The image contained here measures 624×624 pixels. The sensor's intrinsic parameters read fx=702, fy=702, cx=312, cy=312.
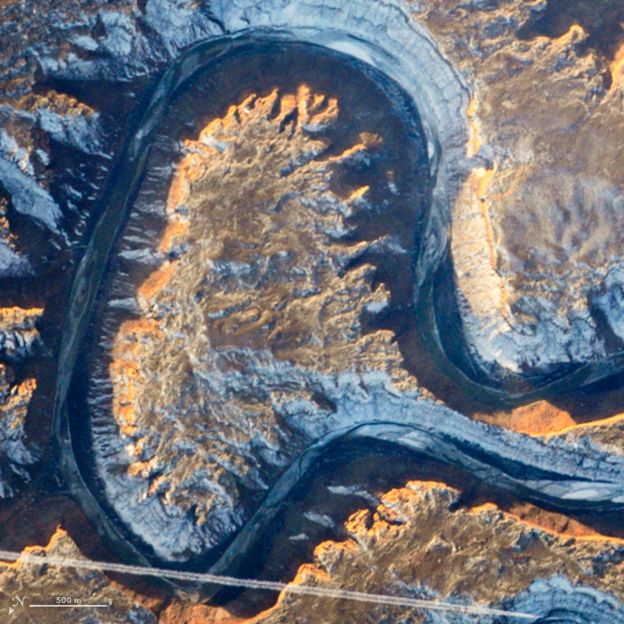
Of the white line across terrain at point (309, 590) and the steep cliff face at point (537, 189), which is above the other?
the steep cliff face at point (537, 189)

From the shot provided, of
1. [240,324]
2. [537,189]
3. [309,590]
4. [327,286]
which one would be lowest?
[309,590]

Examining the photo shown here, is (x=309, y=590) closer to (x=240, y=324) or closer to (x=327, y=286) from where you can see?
(x=240, y=324)

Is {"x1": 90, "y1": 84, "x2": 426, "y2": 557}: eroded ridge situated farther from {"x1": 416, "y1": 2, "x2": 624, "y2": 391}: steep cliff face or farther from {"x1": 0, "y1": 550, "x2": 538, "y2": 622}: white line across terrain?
{"x1": 416, "y1": 2, "x2": 624, "y2": 391}: steep cliff face

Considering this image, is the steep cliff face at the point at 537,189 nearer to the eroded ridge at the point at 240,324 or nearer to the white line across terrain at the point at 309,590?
the eroded ridge at the point at 240,324

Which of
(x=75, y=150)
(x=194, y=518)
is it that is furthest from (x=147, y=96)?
(x=194, y=518)

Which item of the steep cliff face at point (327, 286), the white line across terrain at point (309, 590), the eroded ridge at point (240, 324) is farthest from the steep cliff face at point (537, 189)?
the white line across terrain at point (309, 590)

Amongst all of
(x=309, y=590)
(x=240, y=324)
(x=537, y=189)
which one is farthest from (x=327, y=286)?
(x=309, y=590)

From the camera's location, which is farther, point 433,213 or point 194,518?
point 433,213

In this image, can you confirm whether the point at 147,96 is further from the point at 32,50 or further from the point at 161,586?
the point at 161,586
